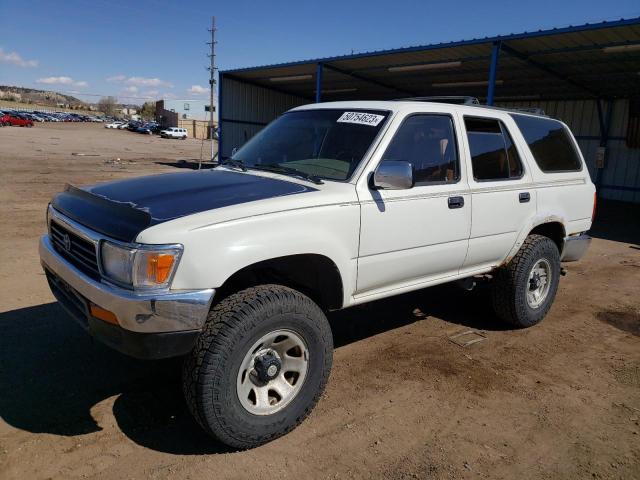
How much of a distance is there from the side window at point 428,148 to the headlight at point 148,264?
1.73 m

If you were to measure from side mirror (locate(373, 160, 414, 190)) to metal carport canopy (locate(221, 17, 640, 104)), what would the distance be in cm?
961

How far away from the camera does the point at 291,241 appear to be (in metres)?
2.93

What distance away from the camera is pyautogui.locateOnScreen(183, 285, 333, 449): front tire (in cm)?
268

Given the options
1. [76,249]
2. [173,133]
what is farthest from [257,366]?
[173,133]

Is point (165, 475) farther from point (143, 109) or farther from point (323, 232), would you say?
point (143, 109)

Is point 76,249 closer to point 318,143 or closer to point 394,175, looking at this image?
point 318,143

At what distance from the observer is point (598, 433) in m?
3.23

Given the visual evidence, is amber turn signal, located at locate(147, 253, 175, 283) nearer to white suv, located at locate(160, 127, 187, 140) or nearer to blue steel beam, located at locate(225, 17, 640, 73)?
blue steel beam, located at locate(225, 17, 640, 73)

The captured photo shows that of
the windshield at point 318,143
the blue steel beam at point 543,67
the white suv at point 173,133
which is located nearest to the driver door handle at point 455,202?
the windshield at point 318,143

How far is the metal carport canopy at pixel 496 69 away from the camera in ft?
39.3

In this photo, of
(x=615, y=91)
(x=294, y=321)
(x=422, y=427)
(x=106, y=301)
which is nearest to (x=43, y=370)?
(x=106, y=301)

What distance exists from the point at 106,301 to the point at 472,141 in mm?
3106

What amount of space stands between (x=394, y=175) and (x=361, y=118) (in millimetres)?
761

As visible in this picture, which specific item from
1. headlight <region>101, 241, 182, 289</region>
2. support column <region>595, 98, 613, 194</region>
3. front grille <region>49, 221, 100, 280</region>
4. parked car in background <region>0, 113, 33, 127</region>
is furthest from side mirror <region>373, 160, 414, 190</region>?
parked car in background <region>0, 113, 33, 127</region>
